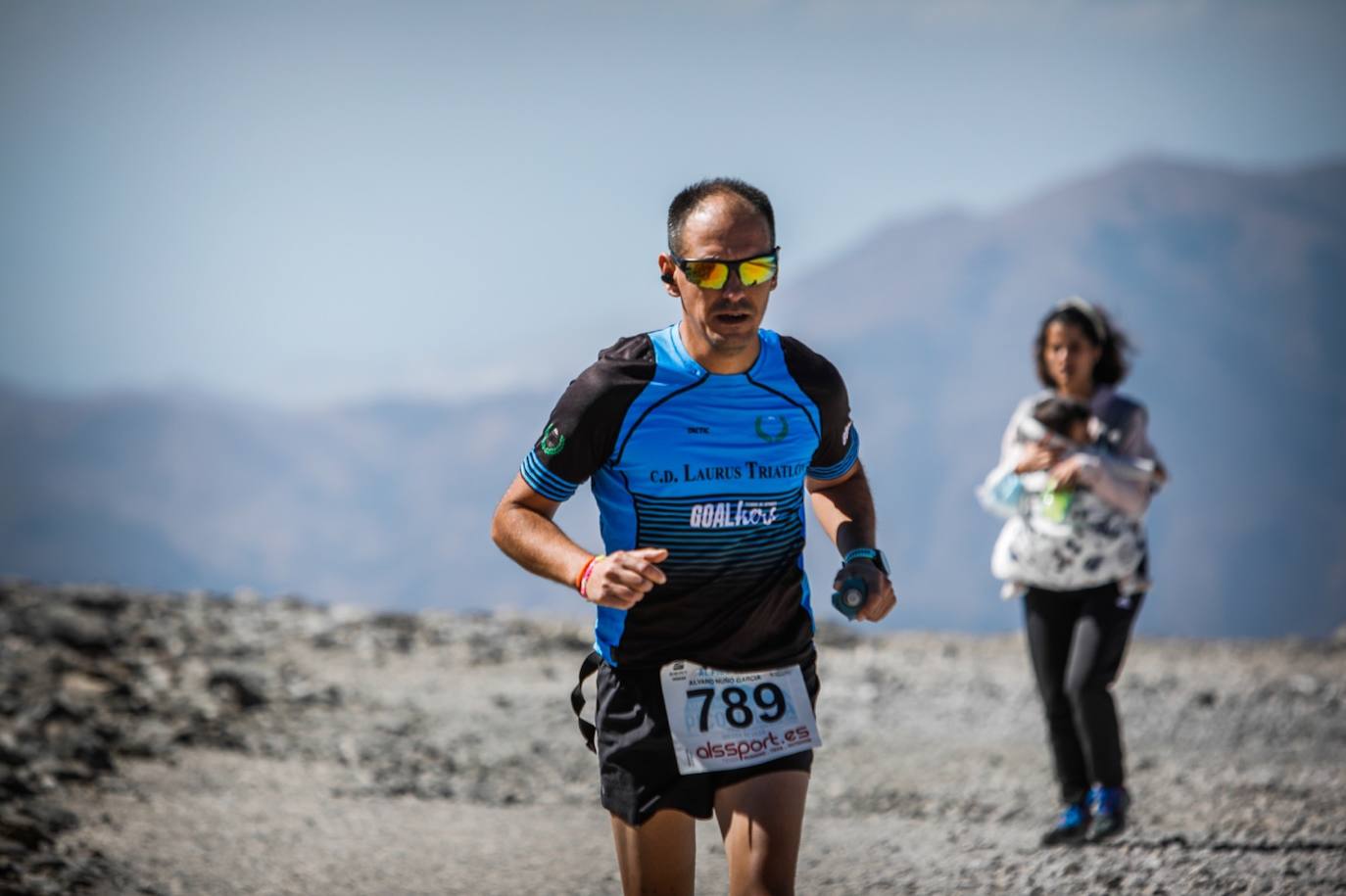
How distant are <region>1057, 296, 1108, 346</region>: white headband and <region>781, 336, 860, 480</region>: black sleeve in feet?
9.76

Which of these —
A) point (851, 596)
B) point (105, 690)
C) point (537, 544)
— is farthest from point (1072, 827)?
point (105, 690)

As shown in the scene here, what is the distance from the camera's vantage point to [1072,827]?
6895 mm

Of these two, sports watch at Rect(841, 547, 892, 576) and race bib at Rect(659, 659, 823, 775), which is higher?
sports watch at Rect(841, 547, 892, 576)

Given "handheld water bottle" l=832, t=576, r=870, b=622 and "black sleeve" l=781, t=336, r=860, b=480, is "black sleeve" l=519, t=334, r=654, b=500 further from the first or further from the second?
"handheld water bottle" l=832, t=576, r=870, b=622

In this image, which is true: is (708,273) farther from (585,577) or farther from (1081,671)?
(1081,671)

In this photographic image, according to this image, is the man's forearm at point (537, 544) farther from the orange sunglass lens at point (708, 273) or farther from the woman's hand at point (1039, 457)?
the woman's hand at point (1039, 457)

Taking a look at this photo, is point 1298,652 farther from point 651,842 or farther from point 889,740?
point 651,842

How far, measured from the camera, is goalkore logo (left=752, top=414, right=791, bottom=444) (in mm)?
4078

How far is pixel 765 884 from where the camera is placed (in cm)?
384

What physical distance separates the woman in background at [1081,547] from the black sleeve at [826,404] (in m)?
2.72

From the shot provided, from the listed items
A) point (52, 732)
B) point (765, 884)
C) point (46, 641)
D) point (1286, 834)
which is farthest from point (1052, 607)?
point (46, 641)

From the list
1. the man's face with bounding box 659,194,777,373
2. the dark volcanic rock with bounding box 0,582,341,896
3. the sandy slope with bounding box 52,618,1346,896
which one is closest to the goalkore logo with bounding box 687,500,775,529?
the man's face with bounding box 659,194,777,373

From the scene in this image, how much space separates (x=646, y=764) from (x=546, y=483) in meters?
0.81

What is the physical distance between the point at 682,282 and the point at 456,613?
491 inches
